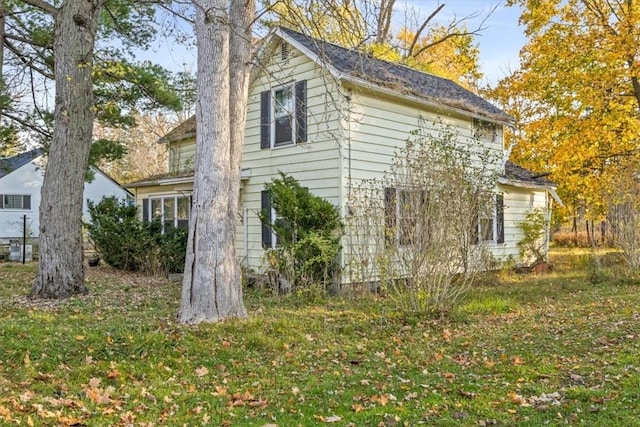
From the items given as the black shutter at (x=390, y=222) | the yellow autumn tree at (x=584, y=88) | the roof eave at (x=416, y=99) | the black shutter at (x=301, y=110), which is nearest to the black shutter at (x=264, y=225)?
the black shutter at (x=301, y=110)

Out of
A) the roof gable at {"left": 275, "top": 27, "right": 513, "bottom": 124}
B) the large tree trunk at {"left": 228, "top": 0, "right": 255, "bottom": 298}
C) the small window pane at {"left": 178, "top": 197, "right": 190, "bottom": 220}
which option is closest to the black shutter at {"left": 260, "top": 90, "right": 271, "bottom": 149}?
the roof gable at {"left": 275, "top": 27, "right": 513, "bottom": 124}

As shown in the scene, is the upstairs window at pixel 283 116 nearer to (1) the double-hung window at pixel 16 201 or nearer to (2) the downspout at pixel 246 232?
(2) the downspout at pixel 246 232

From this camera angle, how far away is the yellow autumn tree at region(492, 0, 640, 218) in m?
15.3

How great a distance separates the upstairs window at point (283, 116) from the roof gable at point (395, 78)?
3.26 feet

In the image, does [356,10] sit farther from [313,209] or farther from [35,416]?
[35,416]

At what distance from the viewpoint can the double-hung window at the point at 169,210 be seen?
557 inches

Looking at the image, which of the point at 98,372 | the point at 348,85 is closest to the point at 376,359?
the point at 98,372

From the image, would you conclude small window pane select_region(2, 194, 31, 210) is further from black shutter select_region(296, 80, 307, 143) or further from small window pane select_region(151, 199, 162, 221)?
black shutter select_region(296, 80, 307, 143)

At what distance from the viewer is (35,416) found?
3844mm

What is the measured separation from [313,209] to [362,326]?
3.20 metres

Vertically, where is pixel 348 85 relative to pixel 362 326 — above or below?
above

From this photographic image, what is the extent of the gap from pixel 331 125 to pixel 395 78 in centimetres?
238

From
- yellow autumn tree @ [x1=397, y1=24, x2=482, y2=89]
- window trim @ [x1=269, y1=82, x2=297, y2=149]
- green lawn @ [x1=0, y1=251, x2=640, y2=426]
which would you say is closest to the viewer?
green lawn @ [x1=0, y1=251, x2=640, y2=426]

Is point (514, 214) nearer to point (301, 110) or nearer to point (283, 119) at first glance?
point (301, 110)
